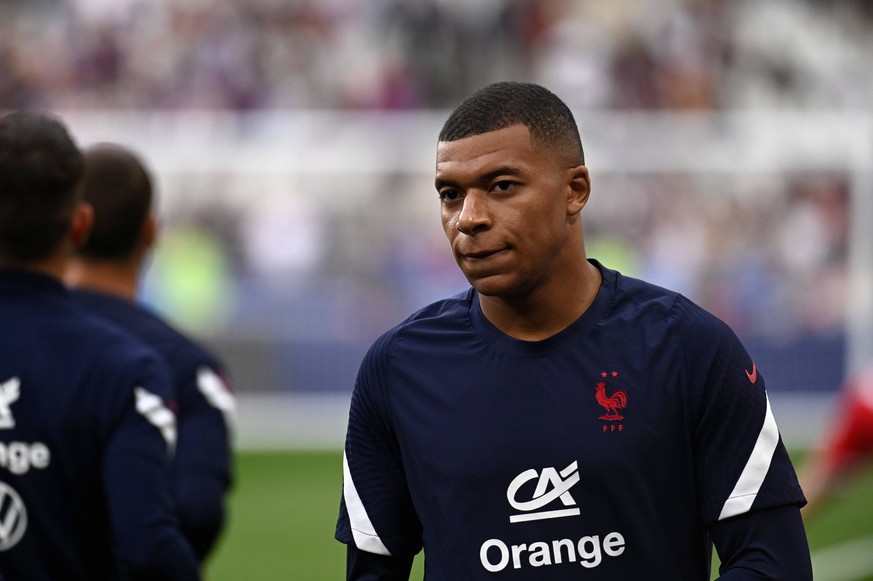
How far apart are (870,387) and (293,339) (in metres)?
7.83

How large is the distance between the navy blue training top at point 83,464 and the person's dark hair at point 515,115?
1022mm

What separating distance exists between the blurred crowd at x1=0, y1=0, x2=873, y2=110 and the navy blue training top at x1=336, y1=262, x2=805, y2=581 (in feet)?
44.8

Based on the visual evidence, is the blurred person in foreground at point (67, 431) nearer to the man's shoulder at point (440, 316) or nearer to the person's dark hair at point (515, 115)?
the man's shoulder at point (440, 316)

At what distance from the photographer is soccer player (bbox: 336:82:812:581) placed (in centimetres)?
274

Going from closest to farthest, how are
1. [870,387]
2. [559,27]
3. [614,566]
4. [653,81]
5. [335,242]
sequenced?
1. [614,566]
2. [870,387]
3. [335,242]
4. [653,81]
5. [559,27]

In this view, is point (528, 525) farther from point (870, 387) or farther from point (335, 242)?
A: point (335, 242)

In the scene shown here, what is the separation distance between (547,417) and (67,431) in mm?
1173

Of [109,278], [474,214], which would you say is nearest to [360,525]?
[474,214]

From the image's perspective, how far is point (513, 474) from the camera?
2.81m

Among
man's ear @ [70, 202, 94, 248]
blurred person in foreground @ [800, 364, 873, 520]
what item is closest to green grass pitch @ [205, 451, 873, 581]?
blurred person in foreground @ [800, 364, 873, 520]

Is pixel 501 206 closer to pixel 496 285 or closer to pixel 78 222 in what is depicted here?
pixel 496 285

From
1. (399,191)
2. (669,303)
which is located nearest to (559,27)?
(399,191)

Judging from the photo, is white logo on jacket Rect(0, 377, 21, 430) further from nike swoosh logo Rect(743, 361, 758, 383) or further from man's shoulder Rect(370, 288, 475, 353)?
nike swoosh logo Rect(743, 361, 758, 383)

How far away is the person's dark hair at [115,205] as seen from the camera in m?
4.32
